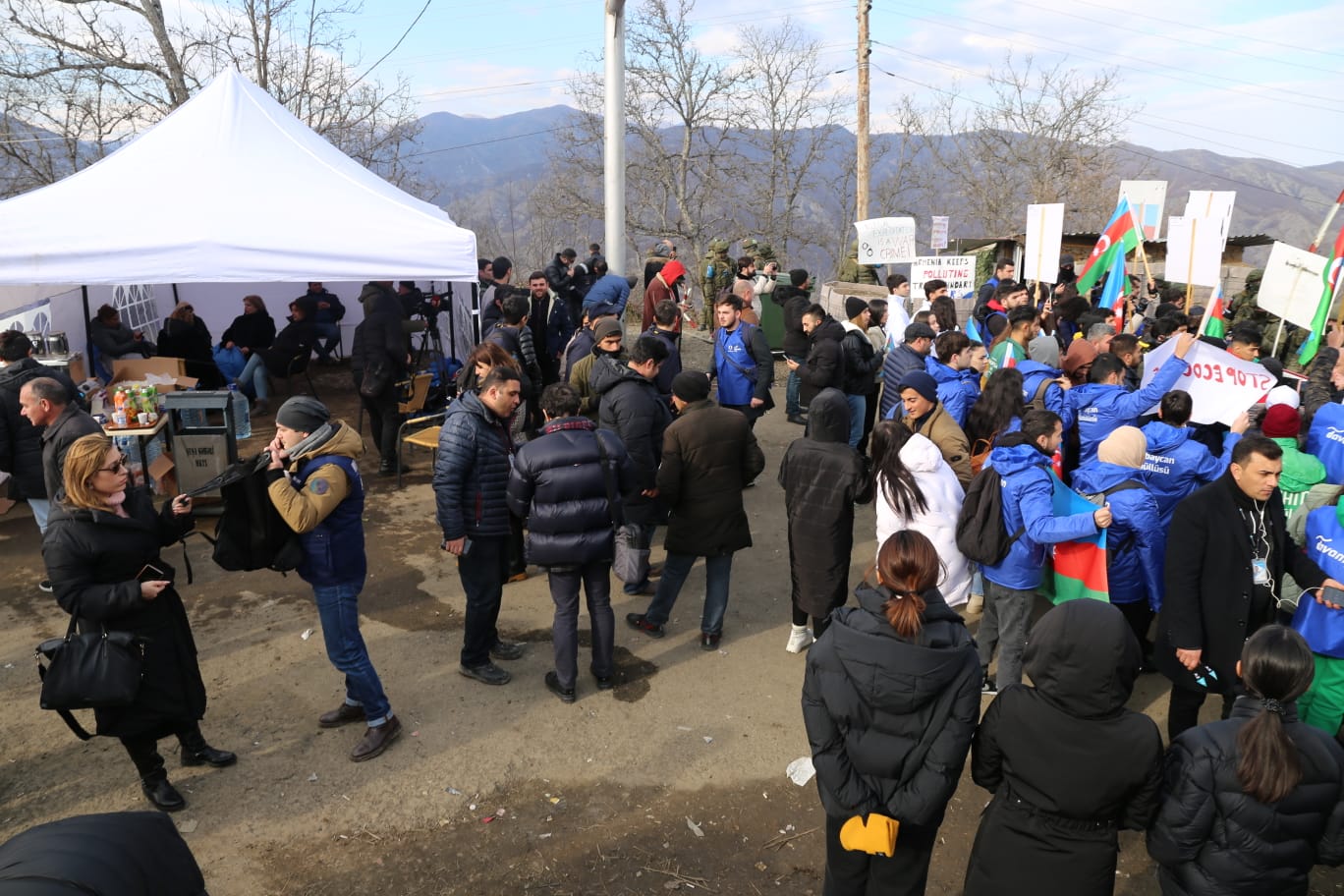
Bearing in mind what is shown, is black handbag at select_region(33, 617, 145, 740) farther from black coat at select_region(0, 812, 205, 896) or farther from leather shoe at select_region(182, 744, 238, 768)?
black coat at select_region(0, 812, 205, 896)

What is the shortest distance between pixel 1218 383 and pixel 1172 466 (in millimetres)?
1565

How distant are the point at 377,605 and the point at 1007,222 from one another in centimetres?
3916

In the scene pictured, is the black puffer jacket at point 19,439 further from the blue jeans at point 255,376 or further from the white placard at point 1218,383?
the white placard at point 1218,383

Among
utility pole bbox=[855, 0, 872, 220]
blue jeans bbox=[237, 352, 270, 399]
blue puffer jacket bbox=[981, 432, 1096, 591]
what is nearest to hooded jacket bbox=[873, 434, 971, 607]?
blue puffer jacket bbox=[981, 432, 1096, 591]

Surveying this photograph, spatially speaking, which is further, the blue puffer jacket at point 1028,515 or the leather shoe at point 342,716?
the leather shoe at point 342,716

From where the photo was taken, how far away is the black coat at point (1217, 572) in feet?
11.9

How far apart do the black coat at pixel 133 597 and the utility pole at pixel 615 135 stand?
600 centimetres

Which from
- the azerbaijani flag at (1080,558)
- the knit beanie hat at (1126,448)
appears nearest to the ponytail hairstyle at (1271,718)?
the azerbaijani flag at (1080,558)

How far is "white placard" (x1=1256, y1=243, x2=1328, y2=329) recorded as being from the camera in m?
6.67

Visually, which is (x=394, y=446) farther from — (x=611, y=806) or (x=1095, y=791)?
(x=1095, y=791)

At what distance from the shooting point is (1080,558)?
13.8 feet

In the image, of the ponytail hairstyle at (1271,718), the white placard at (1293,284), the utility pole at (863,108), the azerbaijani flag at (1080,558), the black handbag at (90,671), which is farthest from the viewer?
the utility pole at (863,108)

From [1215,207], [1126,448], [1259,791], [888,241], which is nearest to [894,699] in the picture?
[1259,791]

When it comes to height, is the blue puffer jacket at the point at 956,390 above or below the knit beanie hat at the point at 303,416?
below
